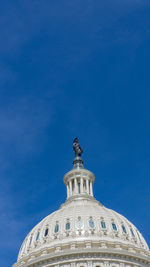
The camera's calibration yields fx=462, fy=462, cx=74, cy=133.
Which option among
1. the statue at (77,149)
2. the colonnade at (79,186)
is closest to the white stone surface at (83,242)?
the colonnade at (79,186)

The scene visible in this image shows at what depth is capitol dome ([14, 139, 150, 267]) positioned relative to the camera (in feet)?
237

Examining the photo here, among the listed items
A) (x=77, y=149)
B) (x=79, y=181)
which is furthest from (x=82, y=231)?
(x=77, y=149)

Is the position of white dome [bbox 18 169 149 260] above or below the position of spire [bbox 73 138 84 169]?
below

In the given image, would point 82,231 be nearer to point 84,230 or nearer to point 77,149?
point 84,230

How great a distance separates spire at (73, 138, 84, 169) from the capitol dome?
1147cm

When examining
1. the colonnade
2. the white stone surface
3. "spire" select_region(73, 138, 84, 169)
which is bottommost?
the white stone surface

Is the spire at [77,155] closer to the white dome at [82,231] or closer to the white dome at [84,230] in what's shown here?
the white dome at [82,231]

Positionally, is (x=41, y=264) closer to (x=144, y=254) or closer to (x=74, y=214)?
(x=74, y=214)

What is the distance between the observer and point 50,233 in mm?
78750

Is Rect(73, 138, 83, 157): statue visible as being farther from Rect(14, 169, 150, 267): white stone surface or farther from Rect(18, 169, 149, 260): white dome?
Rect(18, 169, 149, 260): white dome

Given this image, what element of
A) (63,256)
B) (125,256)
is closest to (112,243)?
(125,256)

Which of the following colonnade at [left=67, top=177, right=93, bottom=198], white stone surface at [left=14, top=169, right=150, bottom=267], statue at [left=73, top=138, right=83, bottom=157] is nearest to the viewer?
white stone surface at [left=14, top=169, right=150, bottom=267]

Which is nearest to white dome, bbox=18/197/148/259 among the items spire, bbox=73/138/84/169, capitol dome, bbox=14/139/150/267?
capitol dome, bbox=14/139/150/267

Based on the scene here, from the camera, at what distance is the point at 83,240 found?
74062 millimetres
